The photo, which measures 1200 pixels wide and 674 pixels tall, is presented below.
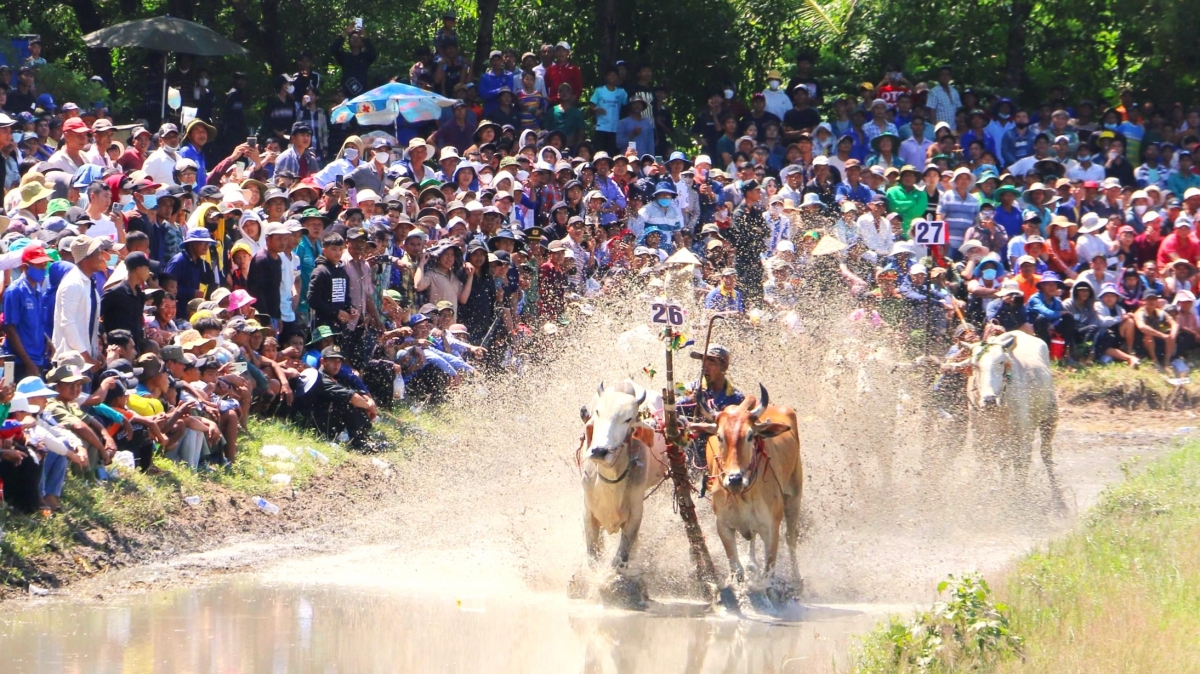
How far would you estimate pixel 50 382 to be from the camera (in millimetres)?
12750

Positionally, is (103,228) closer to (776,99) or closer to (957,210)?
(957,210)

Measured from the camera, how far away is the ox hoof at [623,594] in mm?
12570

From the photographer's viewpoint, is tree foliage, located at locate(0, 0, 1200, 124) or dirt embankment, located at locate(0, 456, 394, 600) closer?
dirt embankment, located at locate(0, 456, 394, 600)

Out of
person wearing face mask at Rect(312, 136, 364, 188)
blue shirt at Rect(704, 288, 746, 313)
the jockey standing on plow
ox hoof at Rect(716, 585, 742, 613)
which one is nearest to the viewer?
ox hoof at Rect(716, 585, 742, 613)

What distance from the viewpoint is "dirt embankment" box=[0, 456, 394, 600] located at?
1220cm

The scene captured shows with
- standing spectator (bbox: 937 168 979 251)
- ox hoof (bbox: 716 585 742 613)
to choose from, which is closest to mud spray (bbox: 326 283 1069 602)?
ox hoof (bbox: 716 585 742 613)

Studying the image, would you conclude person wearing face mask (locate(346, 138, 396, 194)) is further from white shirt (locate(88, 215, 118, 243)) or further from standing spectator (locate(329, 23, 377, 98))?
white shirt (locate(88, 215, 118, 243))

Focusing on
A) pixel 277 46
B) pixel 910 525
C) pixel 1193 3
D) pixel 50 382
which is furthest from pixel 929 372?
pixel 277 46

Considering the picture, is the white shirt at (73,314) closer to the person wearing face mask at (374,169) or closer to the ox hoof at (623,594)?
the ox hoof at (623,594)

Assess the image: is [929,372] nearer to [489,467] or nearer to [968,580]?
[489,467]

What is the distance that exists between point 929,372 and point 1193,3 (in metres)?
11.3

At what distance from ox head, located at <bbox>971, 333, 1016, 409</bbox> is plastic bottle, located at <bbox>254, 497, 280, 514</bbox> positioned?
24.4 feet

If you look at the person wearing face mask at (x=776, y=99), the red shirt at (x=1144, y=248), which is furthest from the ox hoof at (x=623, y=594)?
the person wearing face mask at (x=776, y=99)

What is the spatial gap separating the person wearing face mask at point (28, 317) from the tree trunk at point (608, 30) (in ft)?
48.6
